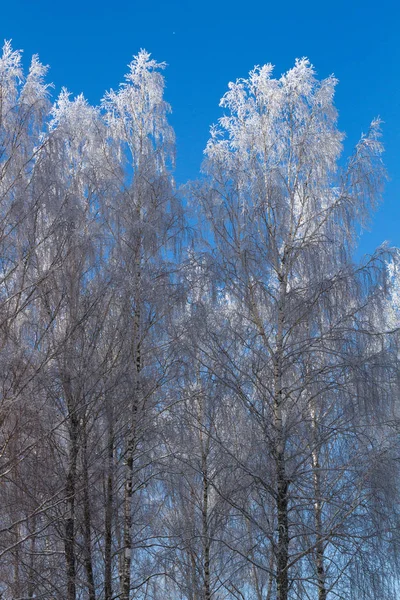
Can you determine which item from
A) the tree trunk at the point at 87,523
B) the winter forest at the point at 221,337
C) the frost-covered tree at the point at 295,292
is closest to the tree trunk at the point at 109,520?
the winter forest at the point at 221,337

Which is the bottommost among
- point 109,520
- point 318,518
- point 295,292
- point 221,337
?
point 318,518

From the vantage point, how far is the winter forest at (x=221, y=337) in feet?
28.0

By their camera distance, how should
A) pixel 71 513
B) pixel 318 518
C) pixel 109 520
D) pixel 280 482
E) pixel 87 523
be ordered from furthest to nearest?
pixel 318 518 < pixel 109 520 < pixel 87 523 < pixel 71 513 < pixel 280 482

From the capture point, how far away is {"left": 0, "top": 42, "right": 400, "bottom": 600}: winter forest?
8.54 m

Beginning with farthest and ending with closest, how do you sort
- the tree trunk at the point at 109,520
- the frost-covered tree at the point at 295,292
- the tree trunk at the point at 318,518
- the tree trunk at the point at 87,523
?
the tree trunk at the point at 109,520
the tree trunk at the point at 87,523
the tree trunk at the point at 318,518
the frost-covered tree at the point at 295,292

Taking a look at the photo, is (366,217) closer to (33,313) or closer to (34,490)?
(33,313)

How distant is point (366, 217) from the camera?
373 inches

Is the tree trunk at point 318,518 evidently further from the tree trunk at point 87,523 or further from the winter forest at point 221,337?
the tree trunk at point 87,523

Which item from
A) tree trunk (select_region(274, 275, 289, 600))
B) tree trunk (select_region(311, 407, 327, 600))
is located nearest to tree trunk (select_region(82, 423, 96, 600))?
tree trunk (select_region(274, 275, 289, 600))

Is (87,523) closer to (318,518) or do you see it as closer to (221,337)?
(221,337)

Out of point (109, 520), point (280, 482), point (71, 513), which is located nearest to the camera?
point (280, 482)

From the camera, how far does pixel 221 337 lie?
29.7 feet

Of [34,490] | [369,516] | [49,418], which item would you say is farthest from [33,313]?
[369,516]

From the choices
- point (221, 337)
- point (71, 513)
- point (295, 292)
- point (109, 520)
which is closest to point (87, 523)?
point (109, 520)
